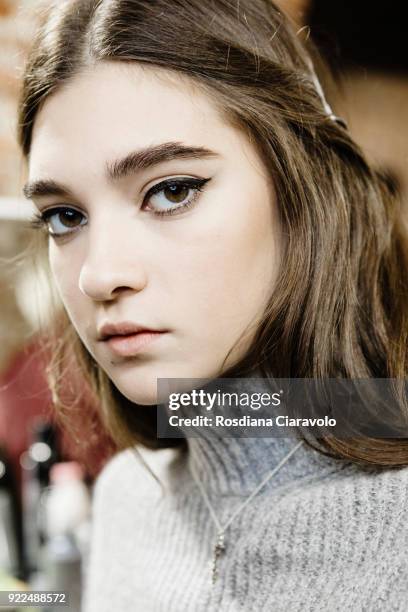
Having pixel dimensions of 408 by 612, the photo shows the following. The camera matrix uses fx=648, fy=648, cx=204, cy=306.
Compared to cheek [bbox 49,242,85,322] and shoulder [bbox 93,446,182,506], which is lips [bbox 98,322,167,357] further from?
shoulder [bbox 93,446,182,506]

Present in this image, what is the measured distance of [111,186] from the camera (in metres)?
0.71

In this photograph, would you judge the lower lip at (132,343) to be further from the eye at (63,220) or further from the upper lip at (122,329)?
the eye at (63,220)

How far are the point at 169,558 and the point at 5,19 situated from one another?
1053 mm

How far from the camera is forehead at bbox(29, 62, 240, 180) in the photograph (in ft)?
2.27

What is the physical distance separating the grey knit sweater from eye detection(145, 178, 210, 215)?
1.02 feet

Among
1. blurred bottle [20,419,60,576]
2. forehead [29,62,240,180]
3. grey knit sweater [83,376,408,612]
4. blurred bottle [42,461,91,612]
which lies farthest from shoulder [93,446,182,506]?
forehead [29,62,240,180]

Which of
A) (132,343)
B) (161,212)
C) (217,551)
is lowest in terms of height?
(217,551)

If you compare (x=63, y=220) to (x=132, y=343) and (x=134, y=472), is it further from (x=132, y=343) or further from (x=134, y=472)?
(x=134, y=472)

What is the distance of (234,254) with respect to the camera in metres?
0.71

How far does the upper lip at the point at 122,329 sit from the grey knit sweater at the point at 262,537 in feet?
0.69

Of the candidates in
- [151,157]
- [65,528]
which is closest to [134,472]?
[65,528]

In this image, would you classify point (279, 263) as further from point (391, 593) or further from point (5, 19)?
point (5, 19)

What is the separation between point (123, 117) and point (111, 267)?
16 cm

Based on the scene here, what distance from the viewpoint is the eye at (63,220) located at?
792 mm
